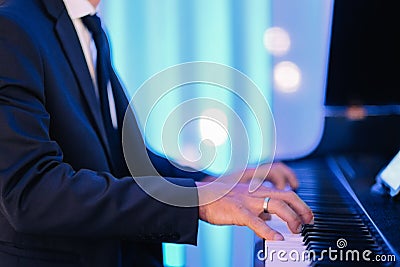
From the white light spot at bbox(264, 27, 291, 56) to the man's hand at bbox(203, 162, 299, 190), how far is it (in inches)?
10.2

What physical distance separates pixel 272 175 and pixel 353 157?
24 cm

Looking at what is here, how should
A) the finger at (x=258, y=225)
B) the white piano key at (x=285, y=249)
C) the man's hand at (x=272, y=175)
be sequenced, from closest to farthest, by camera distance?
the finger at (x=258, y=225), the white piano key at (x=285, y=249), the man's hand at (x=272, y=175)

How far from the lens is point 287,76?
119 centimetres

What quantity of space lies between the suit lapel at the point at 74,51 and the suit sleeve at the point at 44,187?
0.30 feet

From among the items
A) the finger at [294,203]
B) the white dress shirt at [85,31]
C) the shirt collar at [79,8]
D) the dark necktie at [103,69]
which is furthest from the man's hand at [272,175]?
the shirt collar at [79,8]

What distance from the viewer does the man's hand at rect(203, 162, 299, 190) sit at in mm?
1195

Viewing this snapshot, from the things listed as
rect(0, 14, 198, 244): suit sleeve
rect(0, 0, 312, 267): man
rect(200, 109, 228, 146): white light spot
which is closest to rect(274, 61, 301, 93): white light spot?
rect(200, 109, 228, 146): white light spot

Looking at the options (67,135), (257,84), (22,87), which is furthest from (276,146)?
(22,87)

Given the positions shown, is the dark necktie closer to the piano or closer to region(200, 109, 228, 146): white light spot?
region(200, 109, 228, 146): white light spot

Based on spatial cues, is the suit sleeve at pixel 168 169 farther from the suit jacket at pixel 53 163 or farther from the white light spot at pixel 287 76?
the white light spot at pixel 287 76

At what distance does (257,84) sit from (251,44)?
90 millimetres

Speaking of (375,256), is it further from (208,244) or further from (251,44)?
(251,44)

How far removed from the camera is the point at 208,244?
49.8 inches

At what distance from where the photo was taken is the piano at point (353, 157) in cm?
114
